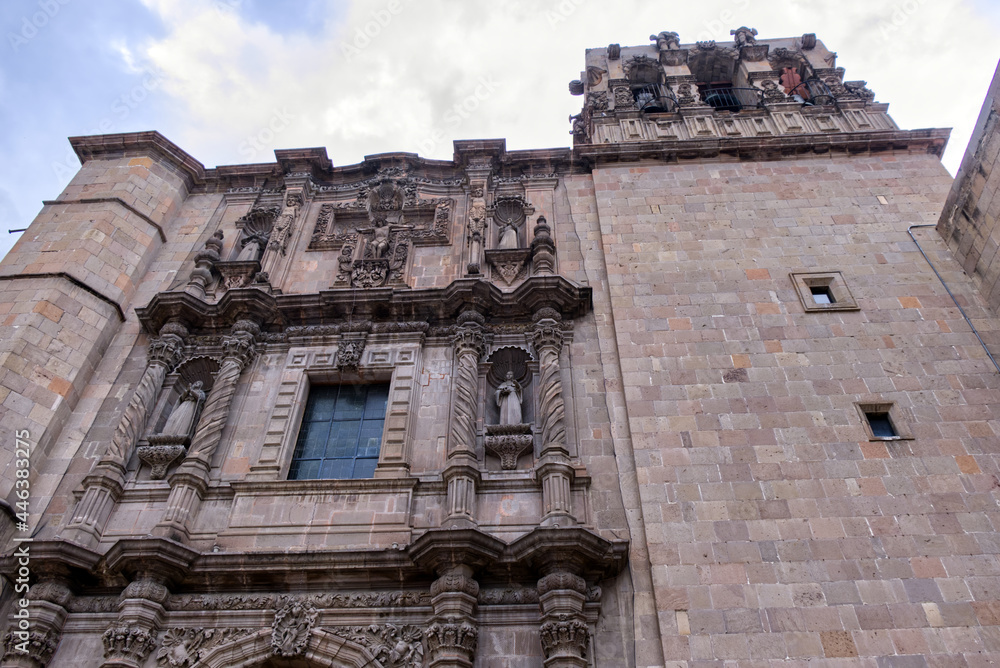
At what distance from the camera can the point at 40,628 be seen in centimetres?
836

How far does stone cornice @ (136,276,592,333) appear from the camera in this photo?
12.1m

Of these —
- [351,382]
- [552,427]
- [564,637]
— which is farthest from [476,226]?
[564,637]

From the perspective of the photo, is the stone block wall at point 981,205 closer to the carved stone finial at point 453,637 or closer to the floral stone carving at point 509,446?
the floral stone carving at point 509,446

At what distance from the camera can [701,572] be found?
8391mm

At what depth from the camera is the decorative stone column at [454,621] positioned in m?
7.82

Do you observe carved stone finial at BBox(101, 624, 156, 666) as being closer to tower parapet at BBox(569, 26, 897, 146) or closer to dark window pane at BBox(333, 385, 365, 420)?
dark window pane at BBox(333, 385, 365, 420)

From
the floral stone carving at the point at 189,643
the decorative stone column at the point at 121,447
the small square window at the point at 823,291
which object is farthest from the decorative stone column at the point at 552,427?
the decorative stone column at the point at 121,447

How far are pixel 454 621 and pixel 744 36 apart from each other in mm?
18995

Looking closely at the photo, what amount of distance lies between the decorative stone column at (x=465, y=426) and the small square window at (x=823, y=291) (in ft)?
17.8

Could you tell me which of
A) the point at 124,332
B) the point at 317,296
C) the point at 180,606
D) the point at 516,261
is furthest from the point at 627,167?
the point at 180,606

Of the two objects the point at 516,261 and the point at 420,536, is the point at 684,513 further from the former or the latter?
the point at 516,261

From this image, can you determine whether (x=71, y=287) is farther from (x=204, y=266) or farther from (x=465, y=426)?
(x=465, y=426)

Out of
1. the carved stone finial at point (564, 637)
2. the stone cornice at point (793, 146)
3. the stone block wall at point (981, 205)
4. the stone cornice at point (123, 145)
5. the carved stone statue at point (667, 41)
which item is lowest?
the carved stone finial at point (564, 637)

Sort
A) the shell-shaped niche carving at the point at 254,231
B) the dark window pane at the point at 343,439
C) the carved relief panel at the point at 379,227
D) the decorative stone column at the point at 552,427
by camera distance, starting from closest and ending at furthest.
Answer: the decorative stone column at the point at 552,427
the dark window pane at the point at 343,439
the carved relief panel at the point at 379,227
the shell-shaped niche carving at the point at 254,231
